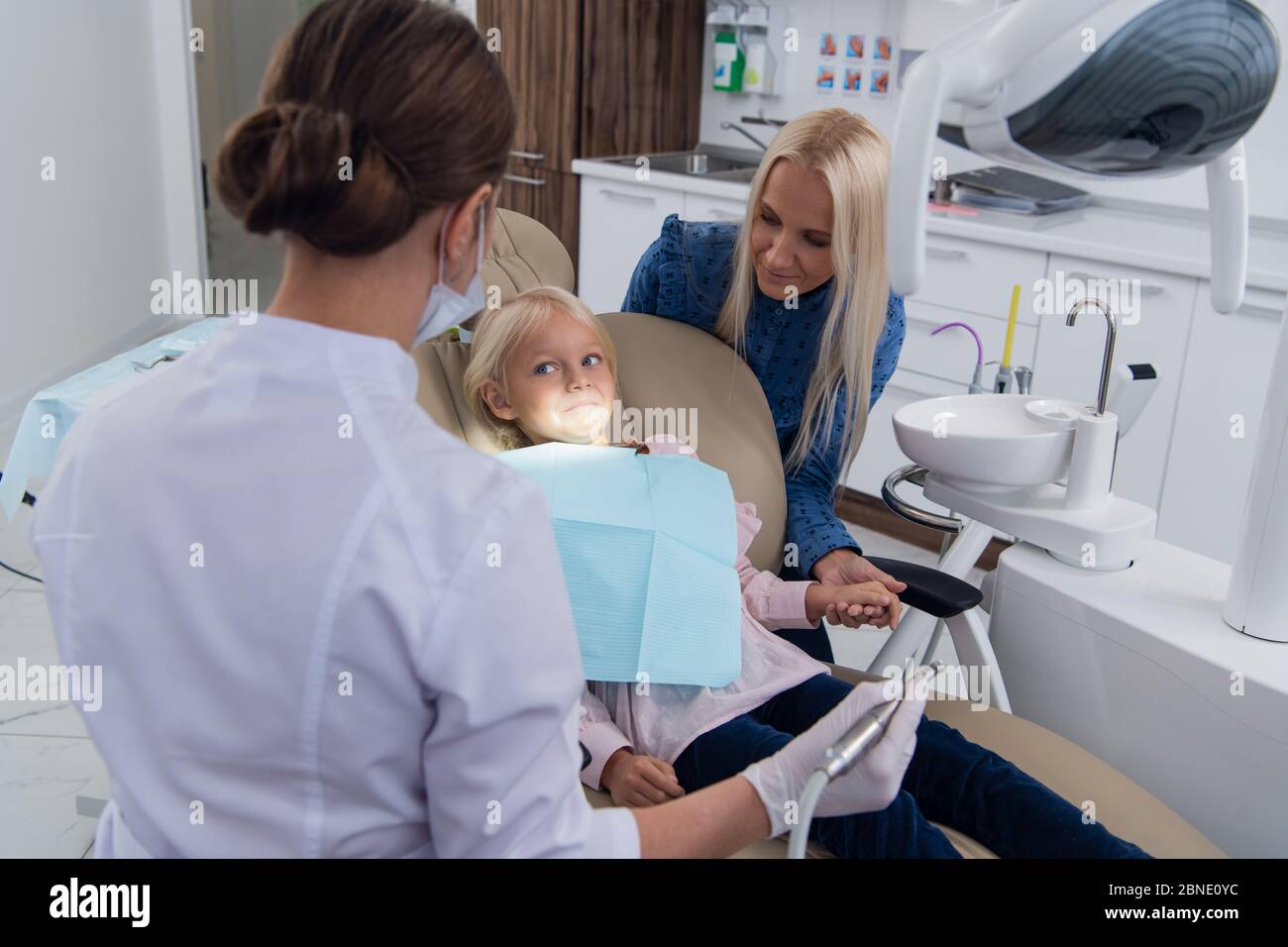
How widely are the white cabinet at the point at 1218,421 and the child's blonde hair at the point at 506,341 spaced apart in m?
1.59

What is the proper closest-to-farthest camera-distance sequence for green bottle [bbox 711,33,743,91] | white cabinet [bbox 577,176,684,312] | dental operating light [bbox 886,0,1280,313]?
dental operating light [bbox 886,0,1280,313]
white cabinet [bbox 577,176,684,312]
green bottle [bbox 711,33,743,91]

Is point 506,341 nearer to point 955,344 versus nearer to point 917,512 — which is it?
point 917,512

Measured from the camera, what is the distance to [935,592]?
5.29 feet

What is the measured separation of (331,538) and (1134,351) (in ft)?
7.96

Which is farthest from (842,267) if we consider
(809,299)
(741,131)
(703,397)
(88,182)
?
(88,182)

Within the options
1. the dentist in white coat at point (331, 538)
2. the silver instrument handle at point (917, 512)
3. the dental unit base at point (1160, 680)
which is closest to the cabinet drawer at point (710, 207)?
the silver instrument handle at point (917, 512)

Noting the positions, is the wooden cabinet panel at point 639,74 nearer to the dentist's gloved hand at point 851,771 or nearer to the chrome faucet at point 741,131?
the chrome faucet at point 741,131

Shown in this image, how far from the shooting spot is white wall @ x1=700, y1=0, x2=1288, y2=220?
9.61 ft

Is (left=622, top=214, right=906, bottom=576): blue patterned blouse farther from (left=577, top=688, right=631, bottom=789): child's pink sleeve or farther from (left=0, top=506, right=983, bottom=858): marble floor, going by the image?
(left=0, top=506, right=983, bottom=858): marble floor

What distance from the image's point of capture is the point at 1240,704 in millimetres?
1380

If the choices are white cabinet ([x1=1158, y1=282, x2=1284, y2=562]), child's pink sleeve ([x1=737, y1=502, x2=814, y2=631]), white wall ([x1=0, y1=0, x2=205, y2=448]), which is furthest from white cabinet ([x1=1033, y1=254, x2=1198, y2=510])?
white wall ([x1=0, y1=0, x2=205, y2=448])

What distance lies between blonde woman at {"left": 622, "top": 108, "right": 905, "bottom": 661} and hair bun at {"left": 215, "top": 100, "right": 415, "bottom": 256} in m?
1.00

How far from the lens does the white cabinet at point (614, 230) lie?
3.55m
